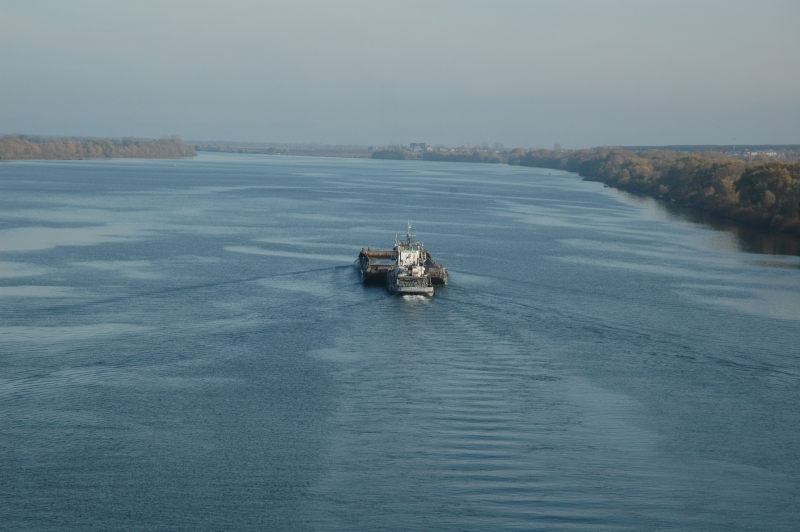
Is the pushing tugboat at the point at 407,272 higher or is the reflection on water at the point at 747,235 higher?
the reflection on water at the point at 747,235

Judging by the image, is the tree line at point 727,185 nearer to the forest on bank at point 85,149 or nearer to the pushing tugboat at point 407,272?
the pushing tugboat at point 407,272

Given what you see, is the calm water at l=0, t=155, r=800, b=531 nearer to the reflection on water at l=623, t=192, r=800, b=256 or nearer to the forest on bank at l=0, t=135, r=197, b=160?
the reflection on water at l=623, t=192, r=800, b=256

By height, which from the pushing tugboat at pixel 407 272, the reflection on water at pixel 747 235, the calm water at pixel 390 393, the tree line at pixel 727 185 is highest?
the tree line at pixel 727 185

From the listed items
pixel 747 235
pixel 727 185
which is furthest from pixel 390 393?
pixel 727 185

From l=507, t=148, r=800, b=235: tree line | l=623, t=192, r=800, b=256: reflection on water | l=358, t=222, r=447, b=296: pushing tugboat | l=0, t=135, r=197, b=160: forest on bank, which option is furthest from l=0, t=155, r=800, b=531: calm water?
l=0, t=135, r=197, b=160: forest on bank

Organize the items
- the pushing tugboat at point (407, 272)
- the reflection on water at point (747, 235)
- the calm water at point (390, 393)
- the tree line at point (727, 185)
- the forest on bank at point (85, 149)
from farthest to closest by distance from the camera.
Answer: the forest on bank at point (85, 149) → the tree line at point (727, 185) → the reflection on water at point (747, 235) → the pushing tugboat at point (407, 272) → the calm water at point (390, 393)

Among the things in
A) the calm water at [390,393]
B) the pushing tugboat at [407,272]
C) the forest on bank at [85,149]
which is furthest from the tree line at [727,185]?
the forest on bank at [85,149]
